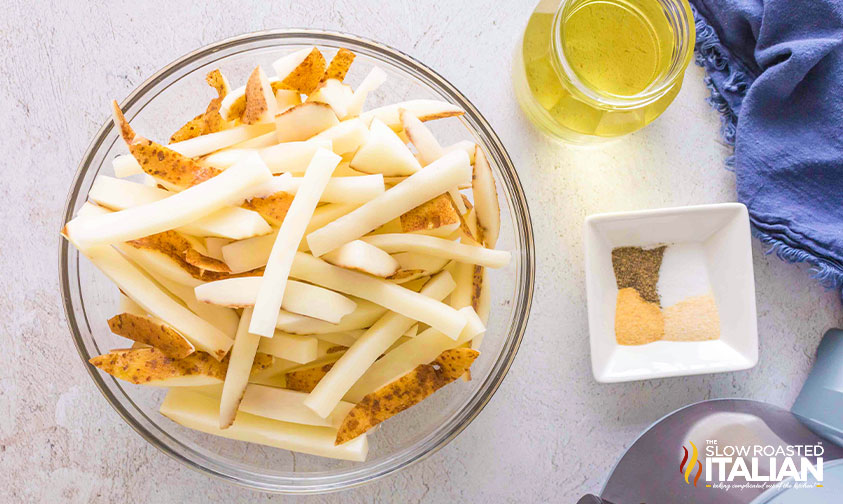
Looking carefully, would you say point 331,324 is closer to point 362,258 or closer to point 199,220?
point 362,258

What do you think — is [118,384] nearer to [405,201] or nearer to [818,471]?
[405,201]

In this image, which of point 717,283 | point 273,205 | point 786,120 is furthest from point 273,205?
point 786,120

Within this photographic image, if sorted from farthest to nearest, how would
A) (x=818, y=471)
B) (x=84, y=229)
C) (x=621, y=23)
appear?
(x=621, y=23) < (x=818, y=471) < (x=84, y=229)

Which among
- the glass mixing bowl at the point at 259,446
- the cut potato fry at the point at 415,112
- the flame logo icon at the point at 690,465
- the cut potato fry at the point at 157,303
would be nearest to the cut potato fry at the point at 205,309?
the cut potato fry at the point at 157,303

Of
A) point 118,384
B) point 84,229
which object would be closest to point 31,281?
point 118,384

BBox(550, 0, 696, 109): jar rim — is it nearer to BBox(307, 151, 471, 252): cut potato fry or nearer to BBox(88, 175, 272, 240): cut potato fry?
BBox(307, 151, 471, 252): cut potato fry

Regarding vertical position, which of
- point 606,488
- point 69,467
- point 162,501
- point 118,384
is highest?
point 118,384
